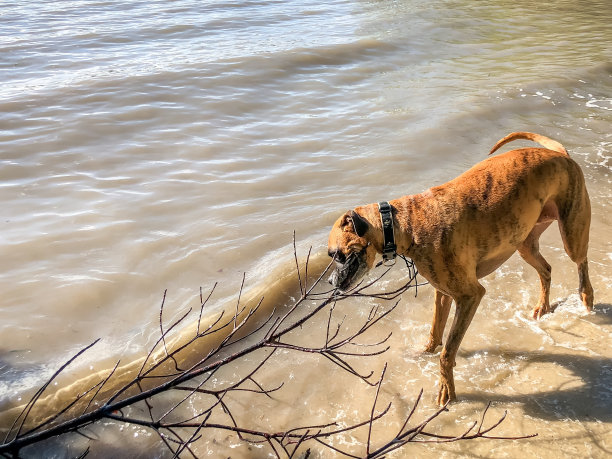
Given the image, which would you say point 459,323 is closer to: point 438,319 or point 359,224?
point 438,319

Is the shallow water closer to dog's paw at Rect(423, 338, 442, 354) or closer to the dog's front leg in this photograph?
→ dog's paw at Rect(423, 338, 442, 354)

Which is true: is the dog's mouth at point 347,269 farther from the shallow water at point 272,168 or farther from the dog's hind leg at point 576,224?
the dog's hind leg at point 576,224

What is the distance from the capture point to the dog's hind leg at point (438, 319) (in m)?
4.00

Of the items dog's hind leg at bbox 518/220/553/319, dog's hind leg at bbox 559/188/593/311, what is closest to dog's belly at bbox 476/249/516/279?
dog's hind leg at bbox 559/188/593/311

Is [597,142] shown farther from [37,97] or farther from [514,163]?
[37,97]

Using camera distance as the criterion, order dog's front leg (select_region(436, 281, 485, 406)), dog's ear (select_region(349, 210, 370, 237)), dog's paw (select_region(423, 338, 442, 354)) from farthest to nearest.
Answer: dog's paw (select_region(423, 338, 442, 354)), dog's front leg (select_region(436, 281, 485, 406)), dog's ear (select_region(349, 210, 370, 237))

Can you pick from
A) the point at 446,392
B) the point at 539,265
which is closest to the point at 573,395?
the point at 446,392

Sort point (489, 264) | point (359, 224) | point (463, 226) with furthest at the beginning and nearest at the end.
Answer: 1. point (489, 264)
2. point (463, 226)
3. point (359, 224)

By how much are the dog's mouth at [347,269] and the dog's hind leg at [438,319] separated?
83 centimetres

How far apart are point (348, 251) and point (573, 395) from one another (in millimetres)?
1828

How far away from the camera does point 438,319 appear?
409 centimetres

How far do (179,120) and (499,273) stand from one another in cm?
562

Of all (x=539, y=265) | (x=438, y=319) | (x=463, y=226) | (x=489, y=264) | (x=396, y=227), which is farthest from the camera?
(x=539, y=265)

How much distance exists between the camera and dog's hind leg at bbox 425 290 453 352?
4004mm
